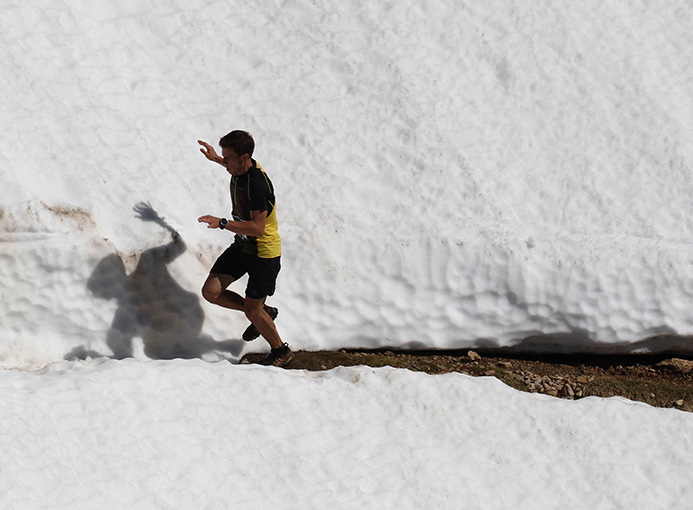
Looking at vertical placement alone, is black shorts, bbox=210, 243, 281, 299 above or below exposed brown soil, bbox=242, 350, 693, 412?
above

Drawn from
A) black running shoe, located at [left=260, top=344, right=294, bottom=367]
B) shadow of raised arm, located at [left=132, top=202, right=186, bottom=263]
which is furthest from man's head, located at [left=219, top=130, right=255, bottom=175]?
black running shoe, located at [left=260, top=344, right=294, bottom=367]

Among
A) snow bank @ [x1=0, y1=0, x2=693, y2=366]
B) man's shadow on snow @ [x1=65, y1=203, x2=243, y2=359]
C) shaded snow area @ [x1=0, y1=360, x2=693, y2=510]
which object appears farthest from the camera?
snow bank @ [x1=0, y1=0, x2=693, y2=366]

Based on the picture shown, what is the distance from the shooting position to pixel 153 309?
8844 millimetres

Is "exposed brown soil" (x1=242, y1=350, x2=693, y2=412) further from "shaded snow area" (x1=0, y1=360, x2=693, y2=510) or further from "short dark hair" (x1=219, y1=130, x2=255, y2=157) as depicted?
"short dark hair" (x1=219, y1=130, x2=255, y2=157)

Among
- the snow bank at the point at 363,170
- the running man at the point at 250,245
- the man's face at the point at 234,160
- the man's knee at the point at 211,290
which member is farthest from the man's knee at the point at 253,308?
the man's face at the point at 234,160

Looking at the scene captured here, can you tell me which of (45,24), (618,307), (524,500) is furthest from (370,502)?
(45,24)

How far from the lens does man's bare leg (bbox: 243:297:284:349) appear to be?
324 inches

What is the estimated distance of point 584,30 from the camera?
1252 cm

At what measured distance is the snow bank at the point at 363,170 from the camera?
8.82 m

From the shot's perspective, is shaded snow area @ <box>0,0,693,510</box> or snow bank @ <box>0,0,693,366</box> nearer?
shaded snow area @ <box>0,0,693,510</box>

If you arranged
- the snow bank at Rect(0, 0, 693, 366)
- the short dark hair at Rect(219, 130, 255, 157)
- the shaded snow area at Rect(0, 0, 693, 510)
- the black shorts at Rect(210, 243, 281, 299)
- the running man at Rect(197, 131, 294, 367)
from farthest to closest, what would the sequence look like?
the snow bank at Rect(0, 0, 693, 366) < the black shorts at Rect(210, 243, 281, 299) < the shaded snow area at Rect(0, 0, 693, 510) < the running man at Rect(197, 131, 294, 367) < the short dark hair at Rect(219, 130, 255, 157)

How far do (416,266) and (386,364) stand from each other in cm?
146

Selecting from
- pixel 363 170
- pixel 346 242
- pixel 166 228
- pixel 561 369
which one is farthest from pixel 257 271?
pixel 561 369

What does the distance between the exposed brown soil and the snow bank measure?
20 centimetres
